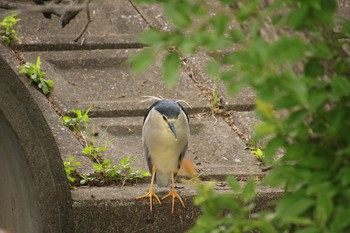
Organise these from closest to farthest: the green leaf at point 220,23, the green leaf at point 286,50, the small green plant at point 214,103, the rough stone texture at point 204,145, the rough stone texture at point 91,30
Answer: the green leaf at point 286,50
the green leaf at point 220,23
the rough stone texture at point 204,145
the small green plant at point 214,103
the rough stone texture at point 91,30

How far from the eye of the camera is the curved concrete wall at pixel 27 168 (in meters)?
5.90

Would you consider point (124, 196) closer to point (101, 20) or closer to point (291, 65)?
point (101, 20)

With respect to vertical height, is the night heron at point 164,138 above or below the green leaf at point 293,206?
below

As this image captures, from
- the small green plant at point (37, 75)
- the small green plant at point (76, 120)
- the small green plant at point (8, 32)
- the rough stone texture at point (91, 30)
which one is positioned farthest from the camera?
the rough stone texture at point (91, 30)

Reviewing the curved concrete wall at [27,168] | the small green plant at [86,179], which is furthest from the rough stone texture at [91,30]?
the curved concrete wall at [27,168]

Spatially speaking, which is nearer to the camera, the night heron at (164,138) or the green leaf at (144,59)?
the green leaf at (144,59)

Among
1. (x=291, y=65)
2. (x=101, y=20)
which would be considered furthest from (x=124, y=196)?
(x=291, y=65)

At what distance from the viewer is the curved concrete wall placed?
19.4ft

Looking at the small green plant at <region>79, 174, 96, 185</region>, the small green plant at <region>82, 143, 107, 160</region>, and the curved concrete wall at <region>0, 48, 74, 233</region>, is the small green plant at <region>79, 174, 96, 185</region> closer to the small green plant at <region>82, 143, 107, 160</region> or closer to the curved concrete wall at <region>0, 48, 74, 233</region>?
the small green plant at <region>82, 143, 107, 160</region>

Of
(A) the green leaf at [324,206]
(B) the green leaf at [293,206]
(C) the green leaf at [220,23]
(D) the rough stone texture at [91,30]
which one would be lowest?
(D) the rough stone texture at [91,30]

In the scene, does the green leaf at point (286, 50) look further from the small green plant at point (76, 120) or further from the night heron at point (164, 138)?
the small green plant at point (76, 120)

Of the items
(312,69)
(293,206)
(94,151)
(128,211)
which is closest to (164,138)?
(94,151)

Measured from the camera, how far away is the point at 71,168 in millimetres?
6664

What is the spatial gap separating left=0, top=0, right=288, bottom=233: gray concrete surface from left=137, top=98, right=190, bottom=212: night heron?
15 centimetres
